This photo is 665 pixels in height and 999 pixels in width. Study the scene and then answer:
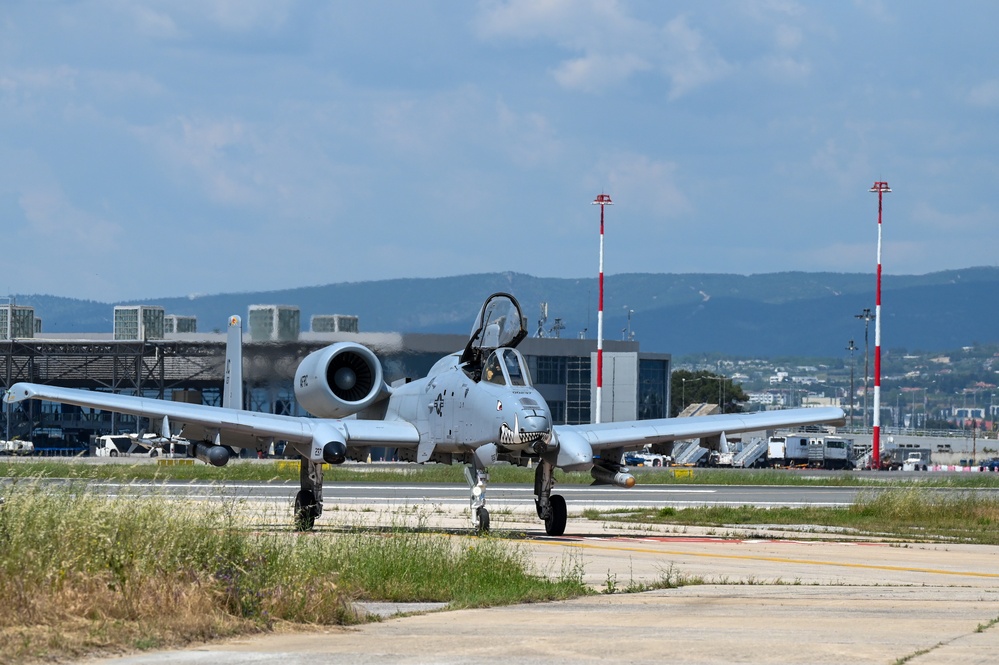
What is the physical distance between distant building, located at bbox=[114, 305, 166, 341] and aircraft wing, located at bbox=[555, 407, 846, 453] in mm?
62167

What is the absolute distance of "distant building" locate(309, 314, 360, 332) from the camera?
76.4 metres

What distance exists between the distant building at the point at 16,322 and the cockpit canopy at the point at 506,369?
69.6 metres

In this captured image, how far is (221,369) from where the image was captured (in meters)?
76.9

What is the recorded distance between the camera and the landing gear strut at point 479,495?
71.7 feet

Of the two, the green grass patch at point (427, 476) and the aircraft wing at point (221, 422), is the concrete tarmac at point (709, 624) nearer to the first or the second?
the aircraft wing at point (221, 422)

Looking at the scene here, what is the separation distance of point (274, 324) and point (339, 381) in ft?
113

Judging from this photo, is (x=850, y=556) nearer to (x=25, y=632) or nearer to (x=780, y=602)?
(x=780, y=602)

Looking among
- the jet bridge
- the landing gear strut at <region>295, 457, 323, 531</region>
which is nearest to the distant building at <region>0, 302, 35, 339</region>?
the jet bridge

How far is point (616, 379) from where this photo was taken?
85.8 metres

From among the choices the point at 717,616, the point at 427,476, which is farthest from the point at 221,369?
the point at 717,616

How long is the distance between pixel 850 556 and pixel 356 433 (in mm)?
8389

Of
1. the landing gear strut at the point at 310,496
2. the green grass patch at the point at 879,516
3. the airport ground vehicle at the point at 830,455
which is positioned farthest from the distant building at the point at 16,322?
the landing gear strut at the point at 310,496

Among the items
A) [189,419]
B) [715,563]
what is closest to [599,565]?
[715,563]

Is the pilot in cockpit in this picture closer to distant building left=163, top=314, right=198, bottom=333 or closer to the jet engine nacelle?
the jet engine nacelle
